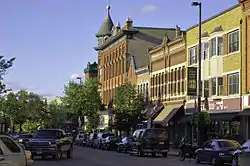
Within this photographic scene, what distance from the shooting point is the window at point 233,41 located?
40.3 metres

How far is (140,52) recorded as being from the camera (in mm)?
72875

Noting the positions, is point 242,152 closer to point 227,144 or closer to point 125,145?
point 227,144

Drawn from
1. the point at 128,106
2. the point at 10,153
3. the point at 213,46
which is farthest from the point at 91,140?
the point at 10,153

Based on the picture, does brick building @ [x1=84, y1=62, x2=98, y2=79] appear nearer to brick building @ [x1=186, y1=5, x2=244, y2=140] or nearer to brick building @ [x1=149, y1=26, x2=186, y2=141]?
brick building @ [x1=149, y1=26, x2=186, y2=141]

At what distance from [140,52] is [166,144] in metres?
37.4

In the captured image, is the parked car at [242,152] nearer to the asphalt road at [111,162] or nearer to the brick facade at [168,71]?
the asphalt road at [111,162]

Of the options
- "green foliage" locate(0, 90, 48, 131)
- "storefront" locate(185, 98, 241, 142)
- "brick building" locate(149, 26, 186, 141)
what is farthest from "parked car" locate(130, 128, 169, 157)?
"green foliage" locate(0, 90, 48, 131)

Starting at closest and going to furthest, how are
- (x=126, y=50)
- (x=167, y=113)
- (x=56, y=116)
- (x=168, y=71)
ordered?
(x=167, y=113) → (x=168, y=71) → (x=126, y=50) → (x=56, y=116)

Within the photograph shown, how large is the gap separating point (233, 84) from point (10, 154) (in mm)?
30653

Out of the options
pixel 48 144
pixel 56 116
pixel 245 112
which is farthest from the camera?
pixel 56 116

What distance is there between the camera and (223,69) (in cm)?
4228

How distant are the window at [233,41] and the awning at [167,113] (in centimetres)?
1138

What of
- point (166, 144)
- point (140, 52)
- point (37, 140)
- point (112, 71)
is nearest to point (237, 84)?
point (166, 144)

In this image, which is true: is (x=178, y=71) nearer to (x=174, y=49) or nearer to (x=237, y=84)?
(x=174, y=49)
